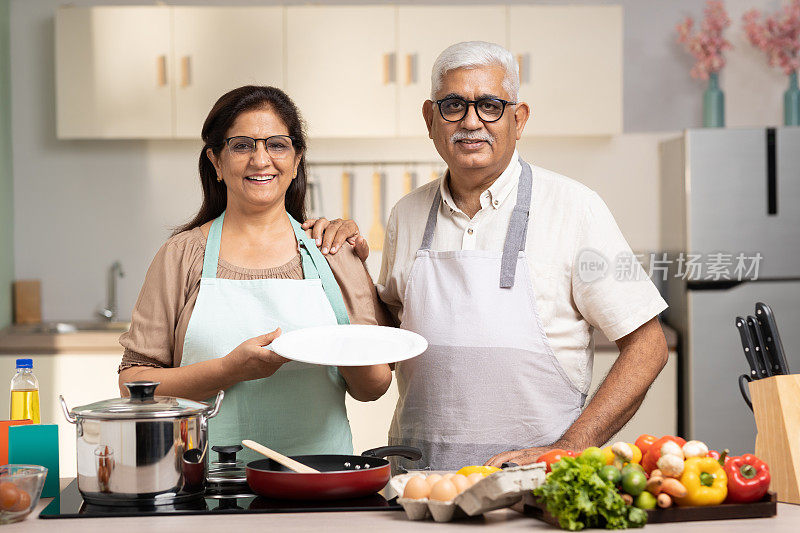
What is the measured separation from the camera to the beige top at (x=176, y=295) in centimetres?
175

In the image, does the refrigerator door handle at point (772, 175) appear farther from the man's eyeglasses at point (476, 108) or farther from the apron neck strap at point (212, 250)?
the apron neck strap at point (212, 250)

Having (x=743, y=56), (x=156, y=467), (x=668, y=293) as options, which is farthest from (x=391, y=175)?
(x=156, y=467)

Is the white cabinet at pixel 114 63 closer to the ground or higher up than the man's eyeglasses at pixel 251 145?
higher up

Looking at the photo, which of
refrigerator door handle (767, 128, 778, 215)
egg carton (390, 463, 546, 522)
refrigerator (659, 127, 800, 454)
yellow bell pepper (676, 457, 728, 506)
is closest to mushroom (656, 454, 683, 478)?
yellow bell pepper (676, 457, 728, 506)

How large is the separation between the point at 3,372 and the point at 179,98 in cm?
133

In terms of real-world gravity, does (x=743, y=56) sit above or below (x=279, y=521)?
above

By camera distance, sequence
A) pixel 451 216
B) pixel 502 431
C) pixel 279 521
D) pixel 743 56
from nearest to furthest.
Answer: pixel 279 521 → pixel 502 431 → pixel 451 216 → pixel 743 56

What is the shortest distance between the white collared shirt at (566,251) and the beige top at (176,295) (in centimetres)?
23

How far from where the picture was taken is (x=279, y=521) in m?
1.32

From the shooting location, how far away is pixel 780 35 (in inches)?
154

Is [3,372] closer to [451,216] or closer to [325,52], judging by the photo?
[325,52]

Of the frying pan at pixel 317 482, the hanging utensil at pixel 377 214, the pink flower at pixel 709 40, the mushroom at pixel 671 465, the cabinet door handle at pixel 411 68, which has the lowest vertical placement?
the frying pan at pixel 317 482

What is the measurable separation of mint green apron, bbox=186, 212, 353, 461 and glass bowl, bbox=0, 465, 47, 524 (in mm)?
459

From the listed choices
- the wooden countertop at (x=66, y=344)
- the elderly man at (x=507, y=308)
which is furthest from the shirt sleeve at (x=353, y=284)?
the wooden countertop at (x=66, y=344)
